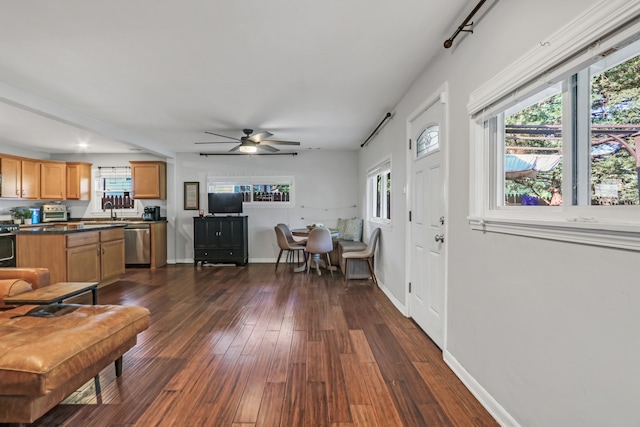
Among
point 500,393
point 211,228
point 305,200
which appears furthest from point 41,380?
point 305,200

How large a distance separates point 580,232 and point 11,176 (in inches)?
329

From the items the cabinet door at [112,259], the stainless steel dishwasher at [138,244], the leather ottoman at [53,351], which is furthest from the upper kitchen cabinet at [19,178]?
the leather ottoman at [53,351]

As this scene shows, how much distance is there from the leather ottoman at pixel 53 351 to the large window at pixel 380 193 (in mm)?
3362

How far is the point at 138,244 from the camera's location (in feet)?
20.8

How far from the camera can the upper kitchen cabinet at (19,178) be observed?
18.6 feet

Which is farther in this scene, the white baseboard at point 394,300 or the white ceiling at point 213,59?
the white baseboard at point 394,300

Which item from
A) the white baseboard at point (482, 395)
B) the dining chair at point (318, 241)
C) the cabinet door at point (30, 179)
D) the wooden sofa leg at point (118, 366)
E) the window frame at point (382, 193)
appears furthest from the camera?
the cabinet door at point (30, 179)

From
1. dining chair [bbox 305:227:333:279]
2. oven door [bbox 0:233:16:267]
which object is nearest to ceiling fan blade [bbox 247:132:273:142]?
dining chair [bbox 305:227:333:279]

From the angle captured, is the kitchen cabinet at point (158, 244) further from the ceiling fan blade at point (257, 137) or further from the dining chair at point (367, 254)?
the dining chair at point (367, 254)

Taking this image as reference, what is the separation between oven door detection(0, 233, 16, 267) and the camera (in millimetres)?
4711

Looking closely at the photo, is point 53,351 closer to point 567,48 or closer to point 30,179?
point 567,48

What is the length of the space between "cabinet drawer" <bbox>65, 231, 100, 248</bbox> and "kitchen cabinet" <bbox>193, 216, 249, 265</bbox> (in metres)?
2.06

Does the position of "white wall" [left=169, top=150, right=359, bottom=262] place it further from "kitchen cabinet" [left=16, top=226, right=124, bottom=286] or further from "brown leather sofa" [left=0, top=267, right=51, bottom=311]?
"brown leather sofa" [left=0, top=267, right=51, bottom=311]

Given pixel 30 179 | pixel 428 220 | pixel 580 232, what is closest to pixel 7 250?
pixel 30 179
